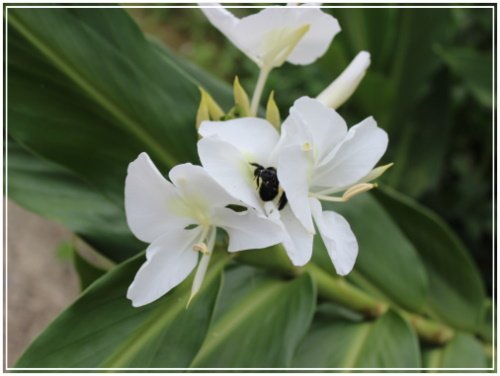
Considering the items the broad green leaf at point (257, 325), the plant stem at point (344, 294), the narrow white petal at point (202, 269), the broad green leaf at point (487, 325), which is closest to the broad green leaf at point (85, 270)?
the broad green leaf at point (257, 325)

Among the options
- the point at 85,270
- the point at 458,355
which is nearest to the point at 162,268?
the point at 85,270

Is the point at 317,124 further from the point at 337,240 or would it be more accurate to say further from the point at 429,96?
the point at 429,96

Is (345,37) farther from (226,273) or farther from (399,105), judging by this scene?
(226,273)

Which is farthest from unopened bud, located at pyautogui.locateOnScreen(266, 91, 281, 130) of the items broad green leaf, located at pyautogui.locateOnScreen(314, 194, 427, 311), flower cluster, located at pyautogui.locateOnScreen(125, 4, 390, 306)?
broad green leaf, located at pyautogui.locateOnScreen(314, 194, 427, 311)

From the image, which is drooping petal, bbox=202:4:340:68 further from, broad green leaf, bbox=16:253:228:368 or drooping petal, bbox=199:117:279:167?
broad green leaf, bbox=16:253:228:368

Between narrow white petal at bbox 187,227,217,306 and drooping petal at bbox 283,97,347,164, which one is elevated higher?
drooping petal at bbox 283,97,347,164

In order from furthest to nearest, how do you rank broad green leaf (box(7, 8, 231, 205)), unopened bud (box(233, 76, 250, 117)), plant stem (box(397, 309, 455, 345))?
1. plant stem (box(397, 309, 455, 345))
2. broad green leaf (box(7, 8, 231, 205))
3. unopened bud (box(233, 76, 250, 117))

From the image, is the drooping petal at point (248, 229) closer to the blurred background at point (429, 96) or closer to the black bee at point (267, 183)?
the black bee at point (267, 183)
